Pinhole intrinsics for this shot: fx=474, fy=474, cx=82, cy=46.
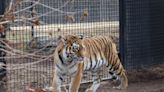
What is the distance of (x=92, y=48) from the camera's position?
23.7 feet

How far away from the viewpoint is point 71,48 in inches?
255

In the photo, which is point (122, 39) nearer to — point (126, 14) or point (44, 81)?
point (126, 14)

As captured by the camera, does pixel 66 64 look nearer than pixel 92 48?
Yes

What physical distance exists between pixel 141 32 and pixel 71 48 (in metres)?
2.44

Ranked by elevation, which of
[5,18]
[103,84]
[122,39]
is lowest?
[103,84]

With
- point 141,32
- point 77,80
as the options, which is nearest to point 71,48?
point 77,80

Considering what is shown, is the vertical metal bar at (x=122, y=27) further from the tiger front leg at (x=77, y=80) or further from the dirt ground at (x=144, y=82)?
the tiger front leg at (x=77, y=80)

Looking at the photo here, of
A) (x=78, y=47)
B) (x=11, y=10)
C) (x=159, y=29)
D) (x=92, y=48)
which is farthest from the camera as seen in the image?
(x=159, y=29)

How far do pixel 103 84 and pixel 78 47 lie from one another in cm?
164

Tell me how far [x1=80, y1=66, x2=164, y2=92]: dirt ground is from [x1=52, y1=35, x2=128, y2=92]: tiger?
0.62ft

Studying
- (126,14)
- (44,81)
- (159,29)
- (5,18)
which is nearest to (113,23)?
(126,14)

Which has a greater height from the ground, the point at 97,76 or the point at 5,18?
the point at 5,18

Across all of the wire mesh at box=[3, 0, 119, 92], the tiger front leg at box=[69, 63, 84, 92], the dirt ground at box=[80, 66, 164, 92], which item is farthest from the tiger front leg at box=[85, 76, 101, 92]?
the tiger front leg at box=[69, 63, 84, 92]

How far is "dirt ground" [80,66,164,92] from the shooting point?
7750 millimetres
